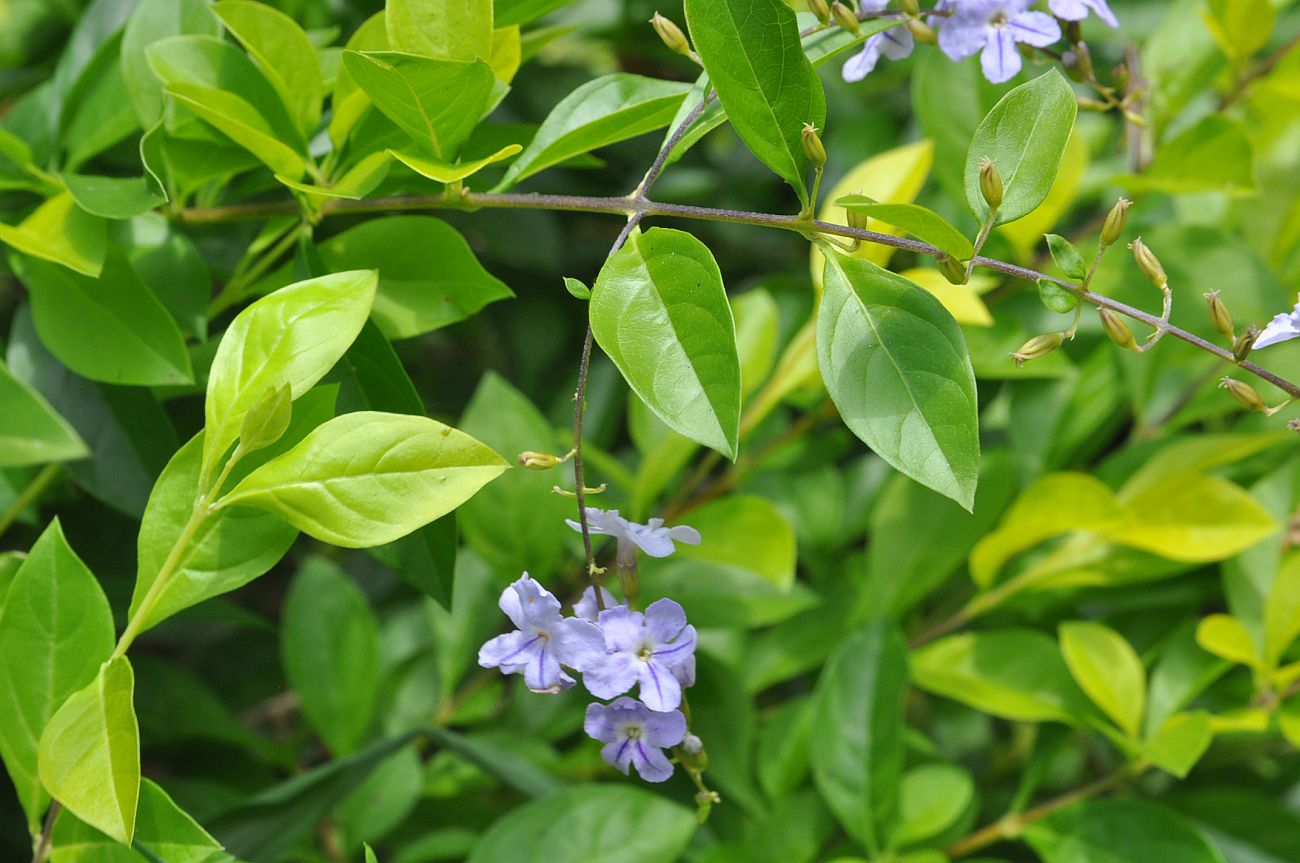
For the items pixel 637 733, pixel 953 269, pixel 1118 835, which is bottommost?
pixel 1118 835

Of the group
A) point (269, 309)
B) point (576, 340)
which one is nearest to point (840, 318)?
point (269, 309)

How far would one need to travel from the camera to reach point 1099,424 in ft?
3.15

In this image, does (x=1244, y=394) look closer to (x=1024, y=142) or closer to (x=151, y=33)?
(x=1024, y=142)

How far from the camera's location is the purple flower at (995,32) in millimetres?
634

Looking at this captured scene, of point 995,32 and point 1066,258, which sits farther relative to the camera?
point 995,32

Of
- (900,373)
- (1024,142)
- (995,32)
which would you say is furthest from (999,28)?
(900,373)

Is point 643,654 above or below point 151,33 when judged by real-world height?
below

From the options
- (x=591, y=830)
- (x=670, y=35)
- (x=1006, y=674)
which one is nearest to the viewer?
(x=670, y=35)

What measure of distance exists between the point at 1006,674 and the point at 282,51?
26.1 inches

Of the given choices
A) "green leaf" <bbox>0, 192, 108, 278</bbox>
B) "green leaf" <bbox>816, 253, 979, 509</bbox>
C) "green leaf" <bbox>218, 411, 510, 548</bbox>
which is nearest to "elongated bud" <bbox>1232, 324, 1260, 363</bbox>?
"green leaf" <bbox>816, 253, 979, 509</bbox>

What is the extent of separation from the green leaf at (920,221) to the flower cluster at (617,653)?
0.60 feet

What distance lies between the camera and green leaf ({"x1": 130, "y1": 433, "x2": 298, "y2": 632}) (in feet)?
1.88

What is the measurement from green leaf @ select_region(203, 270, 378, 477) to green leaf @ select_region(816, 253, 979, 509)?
23 cm

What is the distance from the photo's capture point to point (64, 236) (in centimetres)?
65
